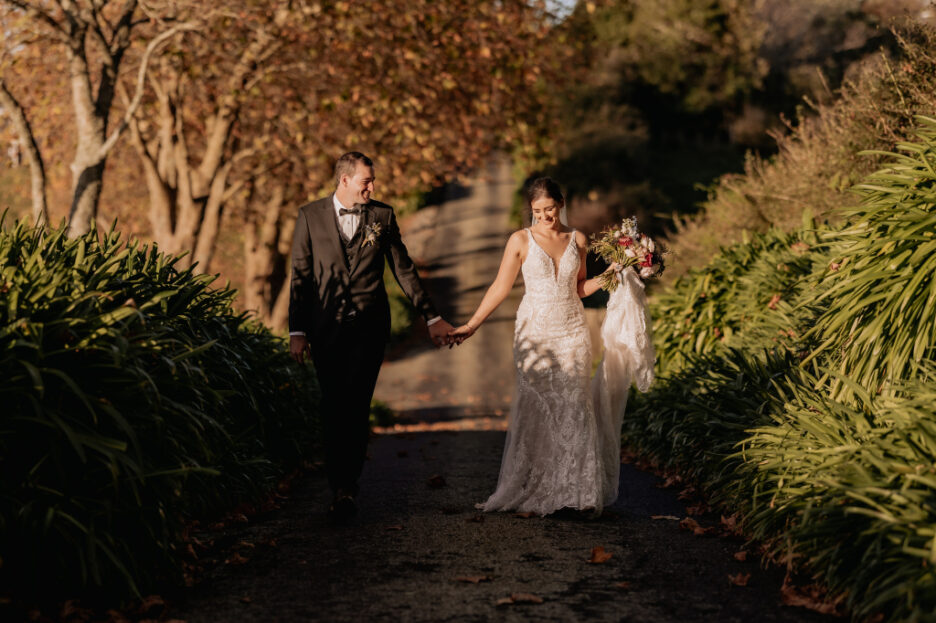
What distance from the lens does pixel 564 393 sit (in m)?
7.21

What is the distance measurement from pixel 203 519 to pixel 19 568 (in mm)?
2228

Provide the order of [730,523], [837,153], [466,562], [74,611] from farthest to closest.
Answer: [837,153] → [730,523] → [466,562] → [74,611]

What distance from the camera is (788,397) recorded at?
7.25 metres

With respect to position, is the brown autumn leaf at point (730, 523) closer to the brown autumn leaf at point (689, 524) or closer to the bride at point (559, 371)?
the brown autumn leaf at point (689, 524)

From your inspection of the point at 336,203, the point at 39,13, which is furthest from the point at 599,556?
the point at 39,13

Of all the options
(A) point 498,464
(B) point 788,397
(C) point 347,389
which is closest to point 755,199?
(A) point 498,464

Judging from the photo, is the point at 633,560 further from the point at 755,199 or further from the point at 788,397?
the point at 755,199

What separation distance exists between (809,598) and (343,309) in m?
3.53

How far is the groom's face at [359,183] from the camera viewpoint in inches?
Answer: 281

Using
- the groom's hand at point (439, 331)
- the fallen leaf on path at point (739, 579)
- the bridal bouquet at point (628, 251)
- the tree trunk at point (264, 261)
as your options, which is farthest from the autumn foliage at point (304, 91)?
the fallen leaf on path at point (739, 579)

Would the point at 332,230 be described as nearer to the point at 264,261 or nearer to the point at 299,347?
the point at 299,347

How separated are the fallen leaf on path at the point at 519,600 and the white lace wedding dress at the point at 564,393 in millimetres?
1969

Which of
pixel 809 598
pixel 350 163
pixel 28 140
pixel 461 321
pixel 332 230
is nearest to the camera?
pixel 809 598

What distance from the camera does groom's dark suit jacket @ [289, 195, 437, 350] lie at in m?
6.96
